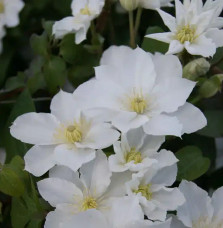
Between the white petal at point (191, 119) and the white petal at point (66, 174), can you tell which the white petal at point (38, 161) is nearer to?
the white petal at point (66, 174)

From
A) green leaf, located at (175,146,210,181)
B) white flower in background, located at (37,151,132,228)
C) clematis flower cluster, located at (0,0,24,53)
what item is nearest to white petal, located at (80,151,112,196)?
white flower in background, located at (37,151,132,228)

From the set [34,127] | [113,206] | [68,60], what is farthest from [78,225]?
[68,60]

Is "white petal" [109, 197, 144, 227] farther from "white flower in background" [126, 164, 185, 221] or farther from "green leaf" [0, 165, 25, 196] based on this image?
"green leaf" [0, 165, 25, 196]

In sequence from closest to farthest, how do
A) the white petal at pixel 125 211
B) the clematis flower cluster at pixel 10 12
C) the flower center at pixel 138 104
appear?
the white petal at pixel 125 211
the flower center at pixel 138 104
the clematis flower cluster at pixel 10 12

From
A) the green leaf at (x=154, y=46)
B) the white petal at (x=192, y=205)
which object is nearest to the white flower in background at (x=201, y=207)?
the white petal at (x=192, y=205)

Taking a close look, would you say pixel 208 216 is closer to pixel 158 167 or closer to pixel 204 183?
pixel 158 167

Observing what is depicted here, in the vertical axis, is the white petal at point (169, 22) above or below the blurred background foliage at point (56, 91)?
above

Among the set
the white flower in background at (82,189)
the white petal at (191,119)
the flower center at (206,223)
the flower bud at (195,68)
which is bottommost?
the flower center at (206,223)
